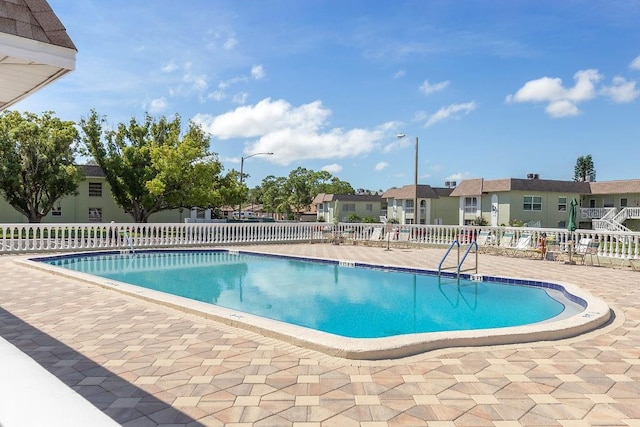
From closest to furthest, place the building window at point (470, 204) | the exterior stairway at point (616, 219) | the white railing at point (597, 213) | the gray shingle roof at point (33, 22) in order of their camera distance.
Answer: the gray shingle roof at point (33, 22)
the exterior stairway at point (616, 219)
the white railing at point (597, 213)
the building window at point (470, 204)

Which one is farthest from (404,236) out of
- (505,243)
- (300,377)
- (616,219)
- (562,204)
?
(616,219)

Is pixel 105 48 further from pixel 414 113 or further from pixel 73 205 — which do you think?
pixel 73 205

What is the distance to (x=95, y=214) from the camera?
3058 cm

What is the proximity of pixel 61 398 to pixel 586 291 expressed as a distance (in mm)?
9676

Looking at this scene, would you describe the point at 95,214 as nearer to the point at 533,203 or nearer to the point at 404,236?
the point at 404,236

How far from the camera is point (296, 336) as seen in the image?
5.17 m

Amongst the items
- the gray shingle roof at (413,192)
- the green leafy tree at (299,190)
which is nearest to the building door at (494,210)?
the gray shingle roof at (413,192)

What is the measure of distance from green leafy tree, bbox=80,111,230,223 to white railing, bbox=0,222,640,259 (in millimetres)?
5589

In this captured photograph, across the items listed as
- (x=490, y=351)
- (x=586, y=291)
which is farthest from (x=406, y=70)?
(x=490, y=351)

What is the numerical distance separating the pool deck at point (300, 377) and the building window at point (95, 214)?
26608 mm

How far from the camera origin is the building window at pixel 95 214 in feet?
99.8

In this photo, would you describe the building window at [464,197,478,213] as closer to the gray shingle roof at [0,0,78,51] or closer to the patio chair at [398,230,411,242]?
the patio chair at [398,230,411,242]

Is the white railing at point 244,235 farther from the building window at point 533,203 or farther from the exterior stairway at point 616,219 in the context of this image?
the exterior stairway at point 616,219

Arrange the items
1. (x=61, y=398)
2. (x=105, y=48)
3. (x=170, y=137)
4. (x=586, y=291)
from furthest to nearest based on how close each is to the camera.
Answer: (x=170, y=137) < (x=105, y=48) < (x=586, y=291) < (x=61, y=398)
